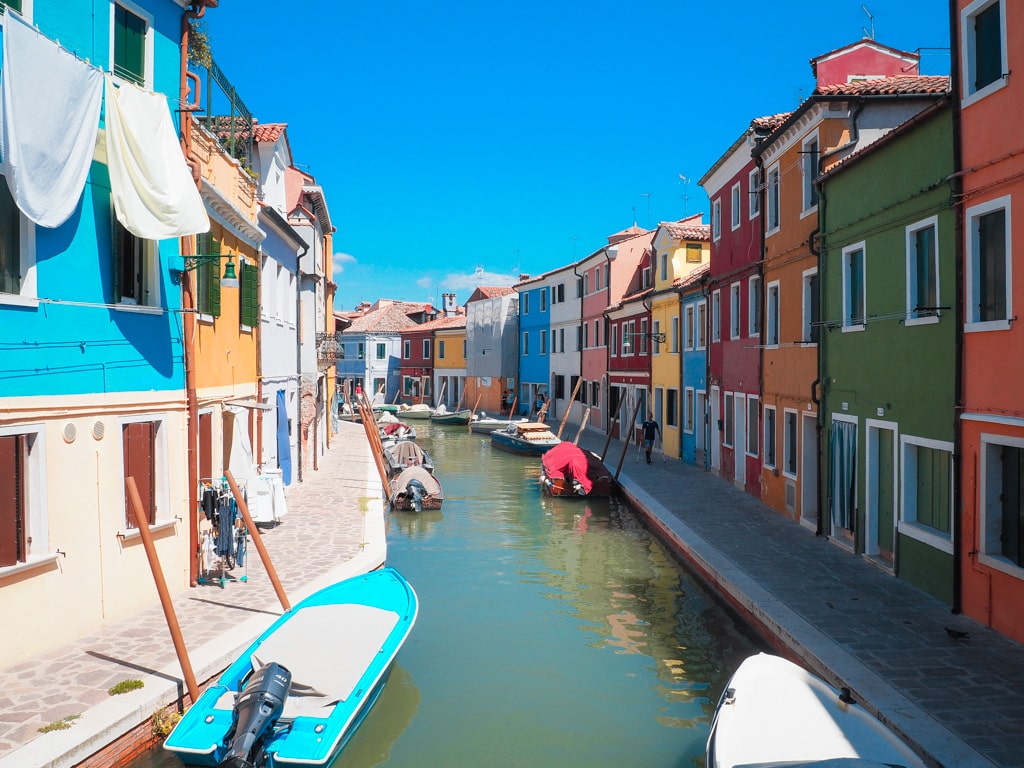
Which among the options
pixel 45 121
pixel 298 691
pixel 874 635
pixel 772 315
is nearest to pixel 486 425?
pixel 772 315

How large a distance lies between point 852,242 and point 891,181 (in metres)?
1.75

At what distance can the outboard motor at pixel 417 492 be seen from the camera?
21.2 meters

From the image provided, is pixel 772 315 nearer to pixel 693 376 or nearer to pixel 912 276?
pixel 912 276

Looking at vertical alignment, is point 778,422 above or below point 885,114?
below

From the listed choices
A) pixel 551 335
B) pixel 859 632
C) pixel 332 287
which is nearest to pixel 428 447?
pixel 332 287

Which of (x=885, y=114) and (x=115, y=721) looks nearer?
(x=115, y=721)

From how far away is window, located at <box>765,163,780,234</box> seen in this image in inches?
712

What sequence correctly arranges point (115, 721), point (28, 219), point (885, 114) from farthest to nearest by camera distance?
point (885, 114), point (28, 219), point (115, 721)

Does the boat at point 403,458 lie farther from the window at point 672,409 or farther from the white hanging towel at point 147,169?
the white hanging towel at point 147,169

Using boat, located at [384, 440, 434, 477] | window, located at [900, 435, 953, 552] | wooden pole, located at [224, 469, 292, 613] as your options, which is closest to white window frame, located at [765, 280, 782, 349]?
window, located at [900, 435, 953, 552]

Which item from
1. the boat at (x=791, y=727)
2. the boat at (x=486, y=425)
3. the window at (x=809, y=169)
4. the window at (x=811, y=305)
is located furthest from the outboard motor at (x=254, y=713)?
the boat at (x=486, y=425)

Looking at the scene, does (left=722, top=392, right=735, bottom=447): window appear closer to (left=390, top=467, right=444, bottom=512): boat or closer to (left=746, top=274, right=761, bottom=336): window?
(left=746, top=274, right=761, bottom=336): window

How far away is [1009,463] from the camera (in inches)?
376

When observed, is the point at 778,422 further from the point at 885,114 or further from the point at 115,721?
the point at 115,721
